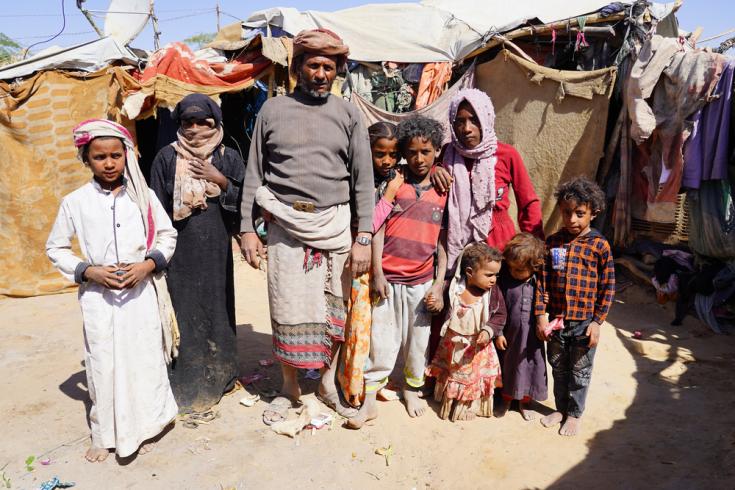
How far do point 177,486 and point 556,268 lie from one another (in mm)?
2260

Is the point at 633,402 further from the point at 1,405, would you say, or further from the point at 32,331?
the point at 32,331

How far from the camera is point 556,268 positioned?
2928 millimetres

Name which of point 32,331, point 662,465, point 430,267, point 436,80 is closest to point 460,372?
point 430,267

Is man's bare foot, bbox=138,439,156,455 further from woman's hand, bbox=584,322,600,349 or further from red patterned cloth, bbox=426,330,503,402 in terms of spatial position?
woman's hand, bbox=584,322,600,349

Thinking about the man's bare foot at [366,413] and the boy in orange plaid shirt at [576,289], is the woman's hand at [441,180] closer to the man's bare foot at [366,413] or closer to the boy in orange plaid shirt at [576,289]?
the boy in orange plaid shirt at [576,289]

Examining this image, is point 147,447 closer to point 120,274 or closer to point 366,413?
point 120,274

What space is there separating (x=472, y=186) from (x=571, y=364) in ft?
3.83

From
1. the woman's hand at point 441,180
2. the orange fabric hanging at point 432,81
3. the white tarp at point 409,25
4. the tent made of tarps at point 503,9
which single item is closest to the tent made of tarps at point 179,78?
the white tarp at point 409,25

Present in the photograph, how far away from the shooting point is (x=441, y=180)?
296 cm

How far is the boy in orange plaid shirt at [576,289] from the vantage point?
284 cm

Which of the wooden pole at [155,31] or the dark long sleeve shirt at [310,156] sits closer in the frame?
the dark long sleeve shirt at [310,156]

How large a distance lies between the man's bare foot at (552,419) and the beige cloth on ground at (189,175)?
2.36 metres

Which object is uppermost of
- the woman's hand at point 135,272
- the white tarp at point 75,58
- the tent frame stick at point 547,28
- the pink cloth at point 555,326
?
the tent frame stick at point 547,28

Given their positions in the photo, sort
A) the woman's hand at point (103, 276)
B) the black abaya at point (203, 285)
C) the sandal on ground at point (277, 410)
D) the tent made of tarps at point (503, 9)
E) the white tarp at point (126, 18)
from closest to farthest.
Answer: the woman's hand at point (103, 276)
the black abaya at point (203, 285)
the sandal on ground at point (277, 410)
the white tarp at point (126, 18)
the tent made of tarps at point (503, 9)
